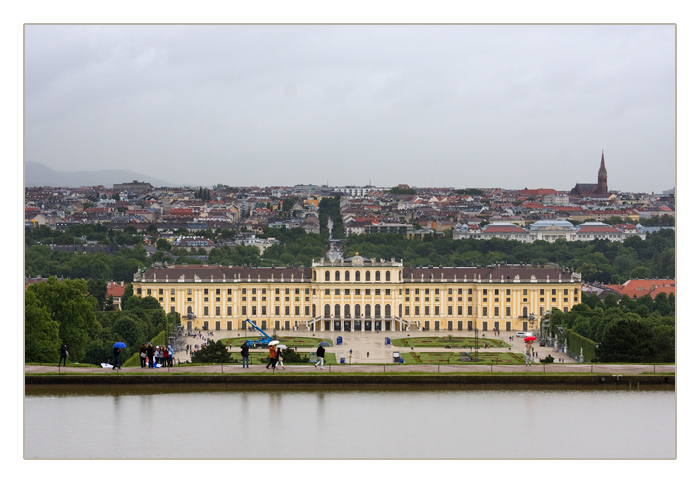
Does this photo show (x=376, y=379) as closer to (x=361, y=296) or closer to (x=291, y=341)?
(x=291, y=341)

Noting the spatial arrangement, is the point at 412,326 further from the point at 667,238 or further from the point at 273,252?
the point at 667,238

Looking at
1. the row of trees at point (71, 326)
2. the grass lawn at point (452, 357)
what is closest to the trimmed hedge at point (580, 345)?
the grass lawn at point (452, 357)

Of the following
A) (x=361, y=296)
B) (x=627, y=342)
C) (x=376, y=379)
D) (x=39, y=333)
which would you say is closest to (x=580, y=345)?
(x=627, y=342)

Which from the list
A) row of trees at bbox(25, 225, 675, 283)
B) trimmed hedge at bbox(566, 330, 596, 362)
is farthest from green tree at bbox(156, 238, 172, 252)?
trimmed hedge at bbox(566, 330, 596, 362)

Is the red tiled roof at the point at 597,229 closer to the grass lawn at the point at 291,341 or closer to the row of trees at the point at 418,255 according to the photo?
the row of trees at the point at 418,255

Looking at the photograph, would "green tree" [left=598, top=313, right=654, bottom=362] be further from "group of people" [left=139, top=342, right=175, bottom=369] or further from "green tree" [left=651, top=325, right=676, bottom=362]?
"group of people" [left=139, top=342, right=175, bottom=369]
